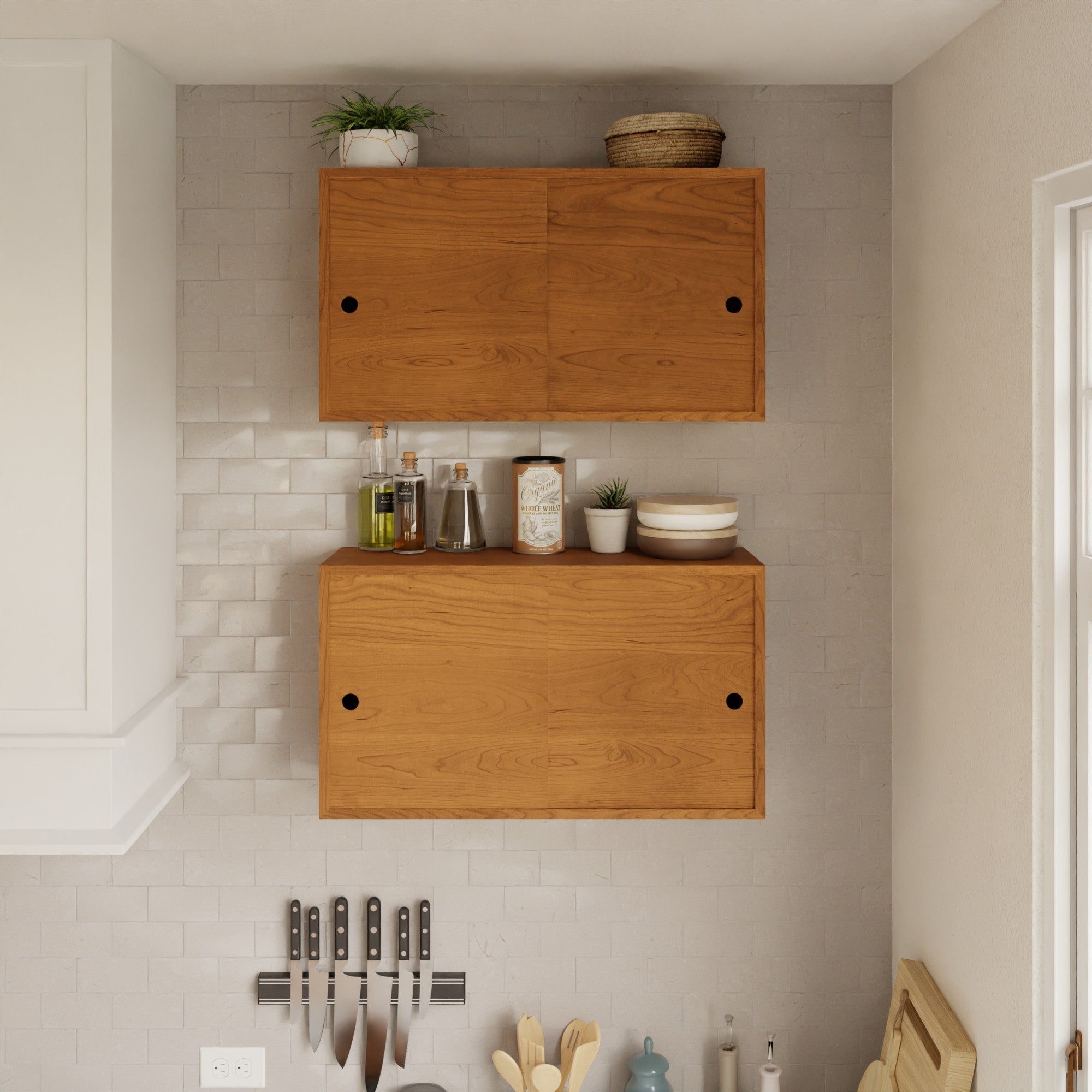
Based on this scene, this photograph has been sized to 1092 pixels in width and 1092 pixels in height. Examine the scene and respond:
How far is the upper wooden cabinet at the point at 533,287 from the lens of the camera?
72.9 inches

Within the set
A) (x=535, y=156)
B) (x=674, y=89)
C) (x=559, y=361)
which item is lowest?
(x=559, y=361)

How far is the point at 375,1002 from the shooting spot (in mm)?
2133

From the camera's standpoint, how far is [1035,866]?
1536mm

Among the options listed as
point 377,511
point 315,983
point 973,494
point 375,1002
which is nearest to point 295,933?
point 315,983

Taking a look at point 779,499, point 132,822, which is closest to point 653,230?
point 779,499

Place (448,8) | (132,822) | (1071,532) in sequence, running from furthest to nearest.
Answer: (132,822) → (448,8) → (1071,532)

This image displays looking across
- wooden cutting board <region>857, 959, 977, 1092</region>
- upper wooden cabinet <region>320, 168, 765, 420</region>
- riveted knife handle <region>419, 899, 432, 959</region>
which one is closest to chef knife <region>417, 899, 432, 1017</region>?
riveted knife handle <region>419, 899, 432, 959</region>

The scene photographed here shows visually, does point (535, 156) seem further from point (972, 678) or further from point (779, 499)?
point (972, 678)

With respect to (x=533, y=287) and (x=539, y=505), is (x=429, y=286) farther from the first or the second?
(x=539, y=505)

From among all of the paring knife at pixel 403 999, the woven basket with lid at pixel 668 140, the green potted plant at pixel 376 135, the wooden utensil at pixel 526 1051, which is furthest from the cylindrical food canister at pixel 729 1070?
the green potted plant at pixel 376 135

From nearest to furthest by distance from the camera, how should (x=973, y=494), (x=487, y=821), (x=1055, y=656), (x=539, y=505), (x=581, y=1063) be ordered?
1. (x=1055, y=656)
2. (x=973, y=494)
3. (x=539, y=505)
4. (x=581, y=1063)
5. (x=487, y=821)

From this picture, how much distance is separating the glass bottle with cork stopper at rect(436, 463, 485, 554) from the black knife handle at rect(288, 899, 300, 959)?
2.69ft

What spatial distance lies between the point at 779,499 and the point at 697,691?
49cm

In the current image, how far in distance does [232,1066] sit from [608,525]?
139cm
